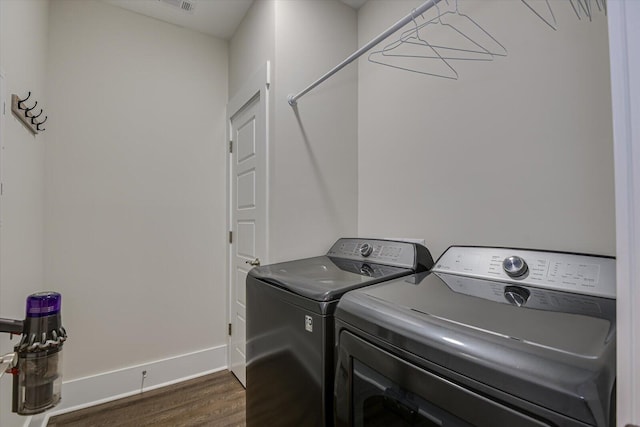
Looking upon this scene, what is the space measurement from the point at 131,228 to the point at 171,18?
1654mm

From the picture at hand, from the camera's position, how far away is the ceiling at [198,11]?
6.82 ft

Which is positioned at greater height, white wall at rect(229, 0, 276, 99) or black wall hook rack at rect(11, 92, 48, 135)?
white wall at rect(229, 0, 276, 99)

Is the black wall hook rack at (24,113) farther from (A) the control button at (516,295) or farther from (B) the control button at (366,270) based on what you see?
(A) the control button at (516,295)

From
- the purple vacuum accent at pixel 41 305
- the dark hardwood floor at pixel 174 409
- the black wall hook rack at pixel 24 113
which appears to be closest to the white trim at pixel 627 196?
the purple vacuum accent at pixel 41 305

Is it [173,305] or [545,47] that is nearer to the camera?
[545,47]

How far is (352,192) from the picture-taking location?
2014mm

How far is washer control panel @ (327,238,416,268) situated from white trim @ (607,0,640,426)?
924mm

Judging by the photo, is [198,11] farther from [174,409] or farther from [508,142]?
[174,409]

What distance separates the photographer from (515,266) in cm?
104

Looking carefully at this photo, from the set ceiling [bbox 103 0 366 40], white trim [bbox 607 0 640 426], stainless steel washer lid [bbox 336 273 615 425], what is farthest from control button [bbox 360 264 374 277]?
ceiling [bbox 103 0 366 40]

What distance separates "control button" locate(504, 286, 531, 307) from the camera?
82 cm

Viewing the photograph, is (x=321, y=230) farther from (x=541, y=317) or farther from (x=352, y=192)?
(x=541, y=317)

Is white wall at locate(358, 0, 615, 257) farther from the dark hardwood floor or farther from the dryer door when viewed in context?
the dark hardwood floor

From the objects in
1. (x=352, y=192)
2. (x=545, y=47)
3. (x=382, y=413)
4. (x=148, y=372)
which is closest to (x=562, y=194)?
(x=545, y=47)
